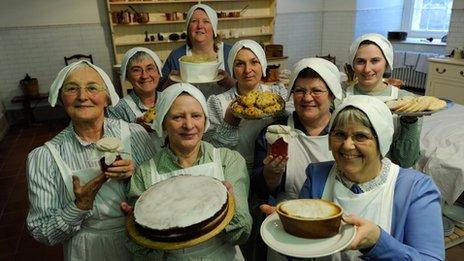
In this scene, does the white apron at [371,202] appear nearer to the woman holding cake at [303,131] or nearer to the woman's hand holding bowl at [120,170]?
the woman holding cake at [303,131]

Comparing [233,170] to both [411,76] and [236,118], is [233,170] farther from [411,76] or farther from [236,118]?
[411,76]

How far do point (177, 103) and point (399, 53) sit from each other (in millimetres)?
7165

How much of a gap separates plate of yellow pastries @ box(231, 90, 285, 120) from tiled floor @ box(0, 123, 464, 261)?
2.11 metres

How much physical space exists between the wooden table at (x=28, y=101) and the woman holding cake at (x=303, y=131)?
5.86 meters

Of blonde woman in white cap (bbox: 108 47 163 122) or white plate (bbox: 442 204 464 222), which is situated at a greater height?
blonde woman in white cap (bbox: 108 47 163 122)

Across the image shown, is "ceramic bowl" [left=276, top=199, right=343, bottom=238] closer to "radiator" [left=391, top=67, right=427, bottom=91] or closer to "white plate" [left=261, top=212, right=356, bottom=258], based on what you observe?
"white plate" [left=261, top=212, right=356, bottom=258]

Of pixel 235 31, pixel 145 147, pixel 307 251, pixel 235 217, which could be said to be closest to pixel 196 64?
pixel 145 147

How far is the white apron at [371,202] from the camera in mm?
1392

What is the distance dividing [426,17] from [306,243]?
8.12 metres

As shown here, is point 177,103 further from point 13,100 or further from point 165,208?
point 13,100

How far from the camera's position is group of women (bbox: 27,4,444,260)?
137cm

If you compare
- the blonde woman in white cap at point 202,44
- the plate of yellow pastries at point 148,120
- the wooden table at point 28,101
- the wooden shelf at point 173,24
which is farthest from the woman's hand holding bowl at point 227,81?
the wooden table at point 28,101

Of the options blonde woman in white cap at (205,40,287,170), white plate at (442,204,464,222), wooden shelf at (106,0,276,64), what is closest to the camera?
blonde woman in white cap at (205,40,287,170)

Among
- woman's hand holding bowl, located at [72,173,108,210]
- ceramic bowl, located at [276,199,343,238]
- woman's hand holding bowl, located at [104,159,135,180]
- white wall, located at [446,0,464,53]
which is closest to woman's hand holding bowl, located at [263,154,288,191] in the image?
ceramic bowl, located at [276,199,343,238]
